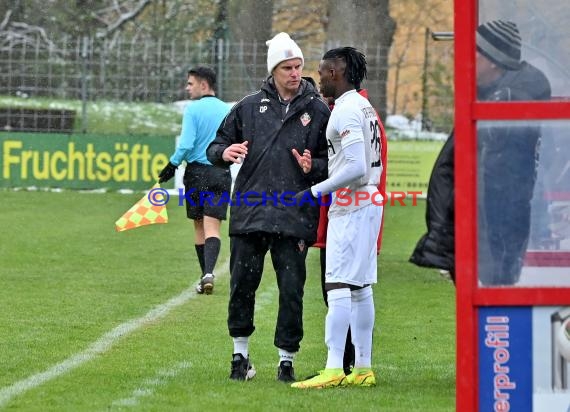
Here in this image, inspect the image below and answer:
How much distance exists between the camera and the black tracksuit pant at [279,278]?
8.21 meters

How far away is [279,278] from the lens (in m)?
8.27

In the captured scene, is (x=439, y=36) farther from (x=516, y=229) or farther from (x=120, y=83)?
(x=120, y=83)

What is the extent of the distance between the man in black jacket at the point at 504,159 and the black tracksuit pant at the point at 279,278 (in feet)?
8.27

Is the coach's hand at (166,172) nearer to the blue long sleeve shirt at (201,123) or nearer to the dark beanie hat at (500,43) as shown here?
the blue long sleeve shirt at (201,123)

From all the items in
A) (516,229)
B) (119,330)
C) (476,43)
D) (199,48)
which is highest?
(199,48)

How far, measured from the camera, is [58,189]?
2609 cm

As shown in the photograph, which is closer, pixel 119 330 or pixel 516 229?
pixel 516 229

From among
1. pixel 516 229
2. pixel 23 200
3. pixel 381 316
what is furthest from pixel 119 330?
pixel 23 200

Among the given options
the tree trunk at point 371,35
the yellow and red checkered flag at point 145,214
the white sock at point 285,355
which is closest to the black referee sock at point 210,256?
the yellow and red checkered flag at point 145,214

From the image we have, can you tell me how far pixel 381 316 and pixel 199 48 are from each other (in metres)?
16.9

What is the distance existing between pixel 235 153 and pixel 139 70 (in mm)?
20428

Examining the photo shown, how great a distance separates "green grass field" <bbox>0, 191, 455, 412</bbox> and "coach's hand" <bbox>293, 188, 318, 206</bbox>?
1.02 m

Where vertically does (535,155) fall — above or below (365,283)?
above

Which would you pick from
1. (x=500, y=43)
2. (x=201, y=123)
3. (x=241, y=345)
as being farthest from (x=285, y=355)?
(x=201, y=123)
